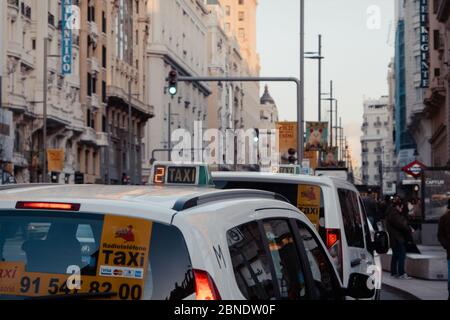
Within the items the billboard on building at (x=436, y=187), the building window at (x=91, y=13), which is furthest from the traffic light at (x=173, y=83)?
the building window at (x=91, y=13)

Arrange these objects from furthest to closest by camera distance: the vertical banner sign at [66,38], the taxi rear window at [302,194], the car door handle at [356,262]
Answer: the vertical banner sign at [66,38], the car door handle at [356,262], the taxi rear window at [302,194]

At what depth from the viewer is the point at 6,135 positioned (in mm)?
53562

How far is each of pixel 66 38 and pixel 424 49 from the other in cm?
2897

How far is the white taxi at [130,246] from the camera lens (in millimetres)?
4191

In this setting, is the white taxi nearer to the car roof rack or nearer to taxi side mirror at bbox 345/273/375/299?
the car roof rack

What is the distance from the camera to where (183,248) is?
165 inches

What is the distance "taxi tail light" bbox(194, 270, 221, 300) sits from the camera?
163 inches

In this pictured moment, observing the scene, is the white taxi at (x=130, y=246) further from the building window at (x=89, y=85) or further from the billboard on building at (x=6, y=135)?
the building window at (x=89, y=85)

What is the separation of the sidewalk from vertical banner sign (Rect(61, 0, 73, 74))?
4312 centimetres

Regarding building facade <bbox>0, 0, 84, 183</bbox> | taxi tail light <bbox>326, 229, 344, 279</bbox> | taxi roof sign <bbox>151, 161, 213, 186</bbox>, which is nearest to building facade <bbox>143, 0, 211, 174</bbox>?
building facade <bbox>0, 0, 84, 183</bbox>

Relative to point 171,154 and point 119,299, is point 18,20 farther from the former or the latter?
point 119,299

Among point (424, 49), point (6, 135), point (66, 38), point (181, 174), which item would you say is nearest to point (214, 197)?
point (181, 174)

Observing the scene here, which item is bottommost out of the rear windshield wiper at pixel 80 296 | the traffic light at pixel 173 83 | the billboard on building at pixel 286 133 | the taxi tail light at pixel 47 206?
the rear windshield wiper at pixel 80 296

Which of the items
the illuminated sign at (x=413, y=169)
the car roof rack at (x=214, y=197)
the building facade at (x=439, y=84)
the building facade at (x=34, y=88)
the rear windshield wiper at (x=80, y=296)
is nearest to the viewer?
the rear windshield wiper at (x=80, y=296)
